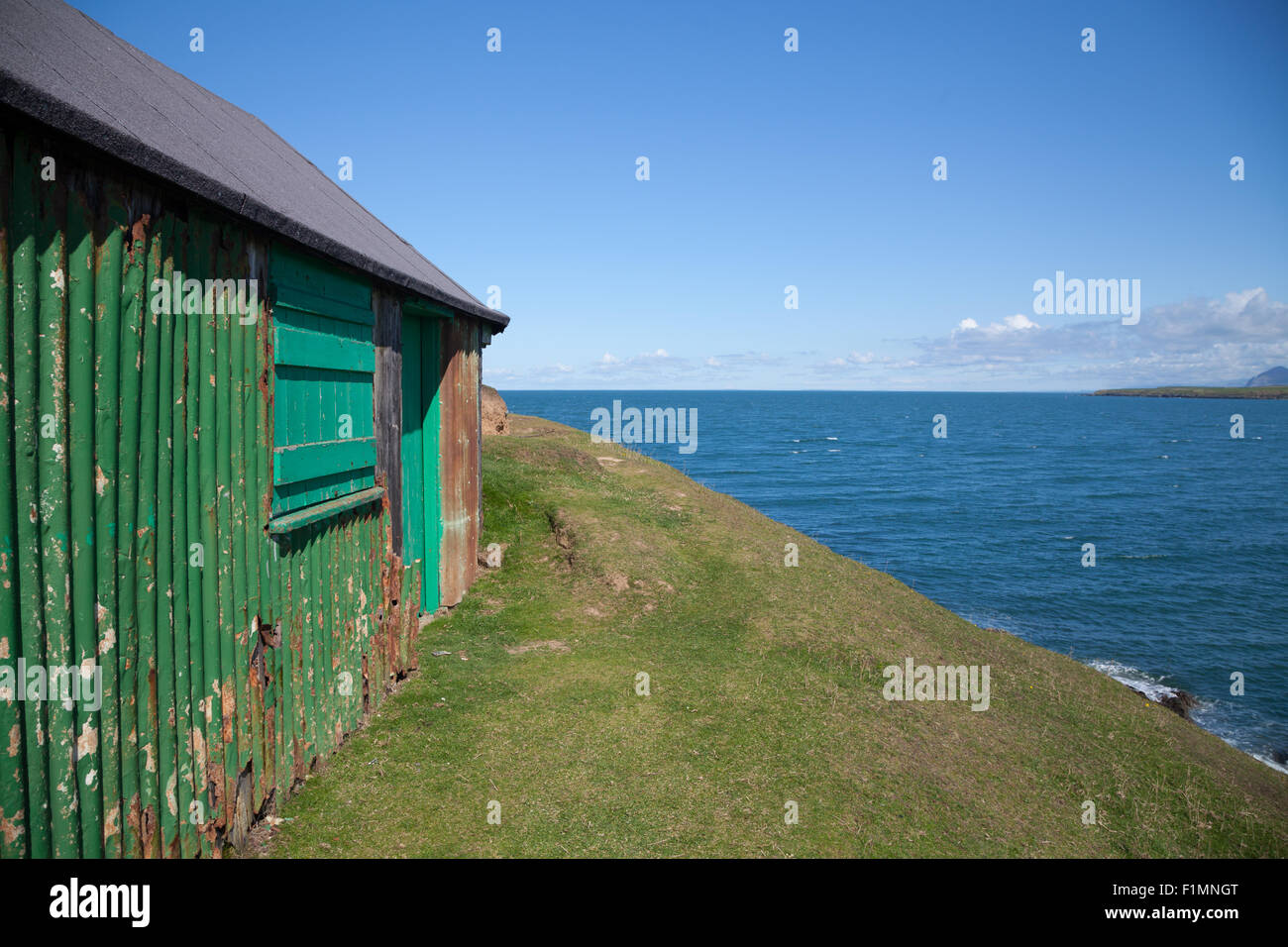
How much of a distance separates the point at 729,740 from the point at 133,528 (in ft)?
20.4

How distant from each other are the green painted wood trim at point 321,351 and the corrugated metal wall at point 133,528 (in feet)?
0.65

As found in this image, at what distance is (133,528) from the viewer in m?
4.26

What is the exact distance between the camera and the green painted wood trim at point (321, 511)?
6004 millimetres

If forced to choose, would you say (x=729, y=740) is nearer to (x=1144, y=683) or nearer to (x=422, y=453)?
(x=422, y=453)

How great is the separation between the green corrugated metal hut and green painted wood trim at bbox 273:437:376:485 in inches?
1.0

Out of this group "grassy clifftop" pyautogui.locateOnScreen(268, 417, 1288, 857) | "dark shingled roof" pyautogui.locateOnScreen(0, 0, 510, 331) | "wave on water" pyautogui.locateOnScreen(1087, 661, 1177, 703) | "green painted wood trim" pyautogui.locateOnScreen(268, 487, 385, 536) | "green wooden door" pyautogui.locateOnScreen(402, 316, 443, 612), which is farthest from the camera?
"wave on water" pyautogui.locateOnScreen(1087, 661, 1177, 703)

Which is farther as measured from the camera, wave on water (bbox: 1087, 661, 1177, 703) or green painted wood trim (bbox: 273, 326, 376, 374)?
wave on water (bbox: 1087, 661, 1177, 703)

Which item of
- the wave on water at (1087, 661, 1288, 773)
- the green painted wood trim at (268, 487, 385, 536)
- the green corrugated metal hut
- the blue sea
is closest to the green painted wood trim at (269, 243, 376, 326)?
the green corrugated metal hut

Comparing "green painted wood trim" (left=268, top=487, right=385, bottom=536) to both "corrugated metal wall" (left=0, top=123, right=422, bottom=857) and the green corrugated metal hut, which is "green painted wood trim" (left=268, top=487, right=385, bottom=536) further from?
"corrugated metal wall" (left=0, top=123, right=422, bottom=857)

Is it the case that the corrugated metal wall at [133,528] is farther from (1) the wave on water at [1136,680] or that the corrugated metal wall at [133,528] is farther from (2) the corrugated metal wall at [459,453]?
(1) the wave on water at [1136,680]

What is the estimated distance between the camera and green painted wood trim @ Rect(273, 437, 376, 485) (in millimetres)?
6082

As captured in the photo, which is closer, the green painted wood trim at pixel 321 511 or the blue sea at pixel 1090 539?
the green painted wood trim at pixel 321 511

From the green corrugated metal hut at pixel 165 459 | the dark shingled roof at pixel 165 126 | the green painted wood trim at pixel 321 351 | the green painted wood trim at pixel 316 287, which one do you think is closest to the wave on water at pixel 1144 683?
the green painted wood trim at pixel 321 351

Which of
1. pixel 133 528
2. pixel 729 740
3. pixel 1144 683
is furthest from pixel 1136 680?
pixel 133 528
